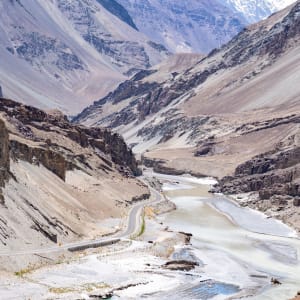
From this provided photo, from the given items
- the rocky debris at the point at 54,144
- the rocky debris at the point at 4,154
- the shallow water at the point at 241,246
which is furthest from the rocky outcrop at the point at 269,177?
the rocky debris at the point at 4,154

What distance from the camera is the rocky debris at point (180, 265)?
240 ft

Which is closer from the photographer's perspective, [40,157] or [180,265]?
[180,265]

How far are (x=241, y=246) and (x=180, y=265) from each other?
70.5 ft

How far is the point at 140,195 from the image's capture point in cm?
14038

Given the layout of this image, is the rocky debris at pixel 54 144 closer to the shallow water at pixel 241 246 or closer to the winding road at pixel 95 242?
the winding road at pixel 95 242

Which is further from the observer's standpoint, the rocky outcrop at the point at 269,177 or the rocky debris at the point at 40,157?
the rocky outcrop at the point at 269,177

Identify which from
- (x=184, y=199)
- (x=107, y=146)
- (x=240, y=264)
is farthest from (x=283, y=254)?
(x=107, y=146)

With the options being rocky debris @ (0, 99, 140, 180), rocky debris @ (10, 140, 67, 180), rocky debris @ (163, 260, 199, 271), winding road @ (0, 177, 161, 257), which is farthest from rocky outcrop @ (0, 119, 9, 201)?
rocky debris @ (163, 260, 199, 271)

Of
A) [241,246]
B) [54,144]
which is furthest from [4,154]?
[54,144]

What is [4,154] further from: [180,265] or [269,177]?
[269,177]

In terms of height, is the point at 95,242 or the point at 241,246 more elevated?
the point at 95,242

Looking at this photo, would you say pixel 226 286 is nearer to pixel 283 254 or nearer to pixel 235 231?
pixel 283 254

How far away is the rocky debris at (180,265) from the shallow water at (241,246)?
1491 mm

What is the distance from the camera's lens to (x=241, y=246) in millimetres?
94062
